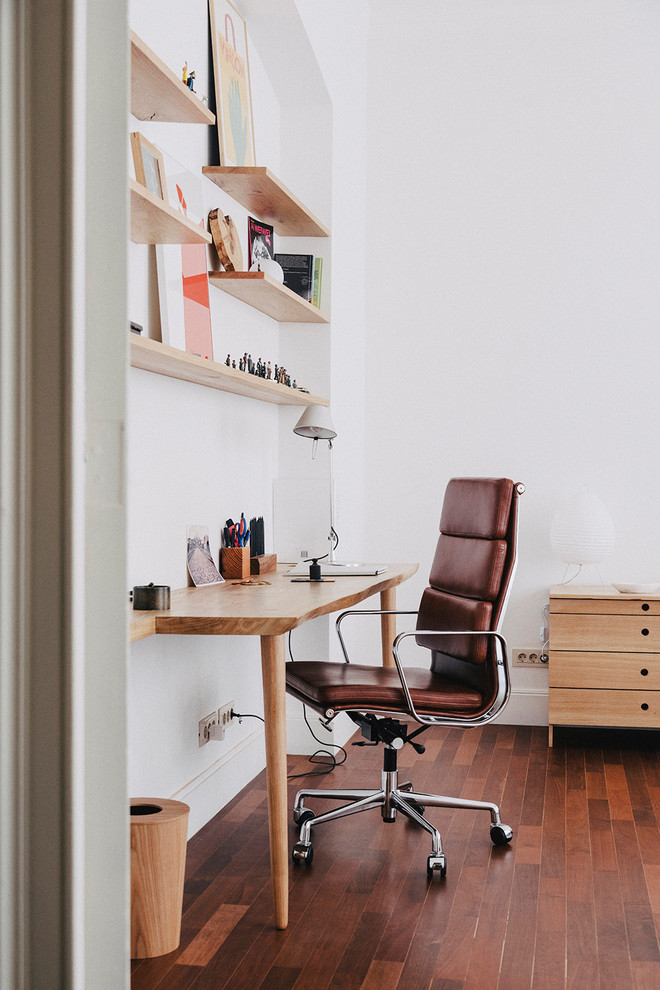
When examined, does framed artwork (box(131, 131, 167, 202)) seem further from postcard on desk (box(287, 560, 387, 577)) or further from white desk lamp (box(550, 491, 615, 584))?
white desk lamp (box(550, 491, 615, 584))

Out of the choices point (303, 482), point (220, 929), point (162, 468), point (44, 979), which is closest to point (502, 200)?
point (303, 482)

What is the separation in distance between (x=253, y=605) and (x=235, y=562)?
781 mm

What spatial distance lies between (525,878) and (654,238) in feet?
10.0

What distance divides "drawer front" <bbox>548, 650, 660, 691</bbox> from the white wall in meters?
0.51

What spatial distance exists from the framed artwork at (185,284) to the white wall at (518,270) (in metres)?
1.82

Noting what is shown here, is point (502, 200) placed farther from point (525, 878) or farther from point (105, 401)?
point (105, 401)

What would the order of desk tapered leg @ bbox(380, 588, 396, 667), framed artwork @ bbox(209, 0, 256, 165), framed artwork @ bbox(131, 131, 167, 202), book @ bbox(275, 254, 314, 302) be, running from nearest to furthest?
framed artwork @ bbox(131, 131, 167, 202) < framed artwork @ bbox(209, 0, 256, 165) < desk tapered leg @ bbox(380, 588, 396, 667) < book @ bbox(275, 254, 314, 302)

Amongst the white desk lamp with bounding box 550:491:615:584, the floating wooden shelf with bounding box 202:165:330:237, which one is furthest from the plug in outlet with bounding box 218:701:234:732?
the floating wooden shelf with bounding box 202:165:330:237

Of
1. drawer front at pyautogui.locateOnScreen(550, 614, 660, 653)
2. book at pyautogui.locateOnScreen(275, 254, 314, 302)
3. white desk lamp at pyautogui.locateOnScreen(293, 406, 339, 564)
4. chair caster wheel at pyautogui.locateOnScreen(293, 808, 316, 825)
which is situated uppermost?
book at pyautogui.locateOnScreen(275, 254, 314, 302)

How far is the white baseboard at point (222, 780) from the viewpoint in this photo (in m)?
3.03

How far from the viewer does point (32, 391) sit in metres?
1.31

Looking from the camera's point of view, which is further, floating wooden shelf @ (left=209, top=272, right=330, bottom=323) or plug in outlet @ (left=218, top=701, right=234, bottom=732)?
plug in outlet @ (left=218, top=701, right=234, bottom=732)

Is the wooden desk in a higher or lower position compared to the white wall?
lower

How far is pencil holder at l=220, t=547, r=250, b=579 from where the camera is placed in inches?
131
